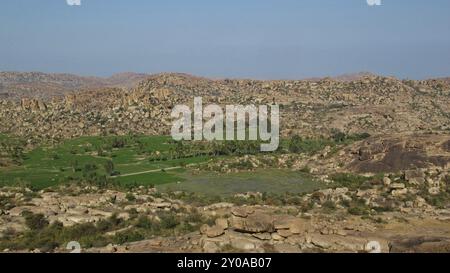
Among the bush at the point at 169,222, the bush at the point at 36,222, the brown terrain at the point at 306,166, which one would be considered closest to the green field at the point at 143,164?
the brown terrain at the point at 306,166

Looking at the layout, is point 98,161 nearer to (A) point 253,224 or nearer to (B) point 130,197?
(B) point 130,197

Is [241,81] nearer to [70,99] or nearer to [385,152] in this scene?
[70,99]

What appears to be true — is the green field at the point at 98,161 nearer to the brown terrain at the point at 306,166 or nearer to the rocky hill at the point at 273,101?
the brown terrain at the point at 306,166

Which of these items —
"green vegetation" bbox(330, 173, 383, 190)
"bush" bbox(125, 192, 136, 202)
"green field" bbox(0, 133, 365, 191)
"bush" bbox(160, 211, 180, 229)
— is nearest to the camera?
"bush" bbox(160, 211, 180, 229)

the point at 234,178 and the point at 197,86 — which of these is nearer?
the point at 234,178

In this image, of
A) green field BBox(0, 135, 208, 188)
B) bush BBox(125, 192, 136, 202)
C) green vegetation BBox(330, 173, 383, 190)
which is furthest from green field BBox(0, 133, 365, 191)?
bush BBox(125, 192, 136, 202)

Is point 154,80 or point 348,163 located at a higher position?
point 154,80

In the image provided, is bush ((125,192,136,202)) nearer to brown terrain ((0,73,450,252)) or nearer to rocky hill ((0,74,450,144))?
brown terrain ((0,73,450,252))

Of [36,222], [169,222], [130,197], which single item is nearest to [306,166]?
[130,197]
